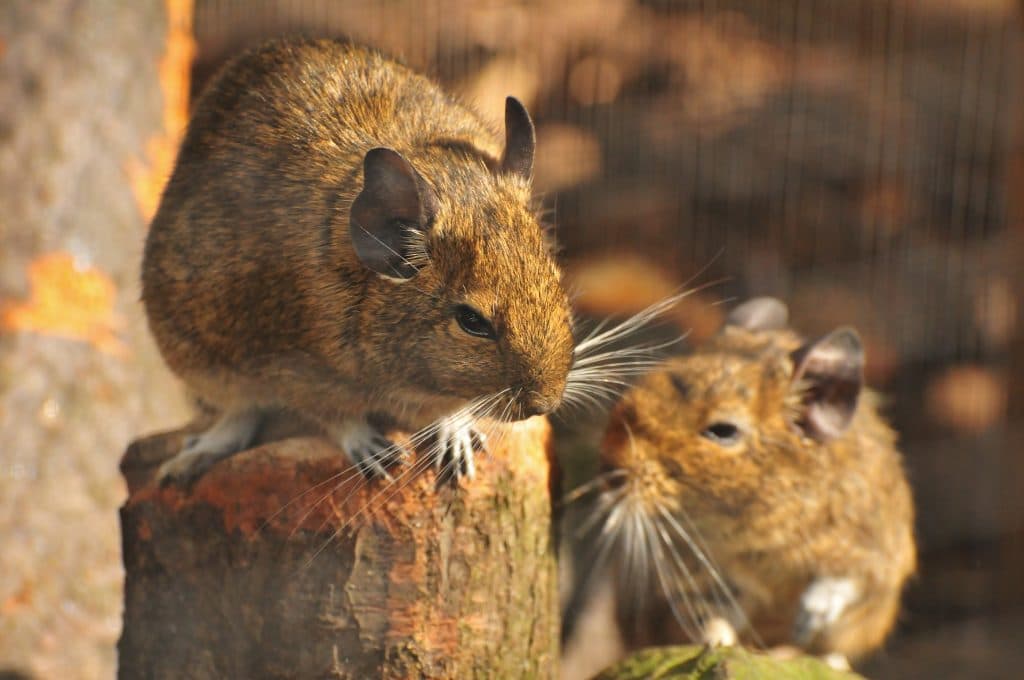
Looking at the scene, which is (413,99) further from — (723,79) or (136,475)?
(723,79)

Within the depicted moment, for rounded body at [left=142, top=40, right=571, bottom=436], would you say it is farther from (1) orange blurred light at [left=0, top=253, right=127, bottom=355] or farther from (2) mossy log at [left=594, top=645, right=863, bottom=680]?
(1) orange blurred light at [left=0, top=253, right=127, bottom=355]

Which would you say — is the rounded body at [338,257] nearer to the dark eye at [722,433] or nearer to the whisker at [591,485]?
the whisker at [591,485]

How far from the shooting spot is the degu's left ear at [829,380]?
249 cm

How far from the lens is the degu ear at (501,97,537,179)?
1786mm

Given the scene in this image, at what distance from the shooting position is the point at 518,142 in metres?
1.80

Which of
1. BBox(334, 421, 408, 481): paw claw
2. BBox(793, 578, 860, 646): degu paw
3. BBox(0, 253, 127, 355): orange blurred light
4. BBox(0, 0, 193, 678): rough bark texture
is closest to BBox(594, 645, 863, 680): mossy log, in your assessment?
BBox(793, 578, 860, 646): degu paw

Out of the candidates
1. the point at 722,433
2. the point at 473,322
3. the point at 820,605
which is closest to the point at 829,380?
the point at 722,433

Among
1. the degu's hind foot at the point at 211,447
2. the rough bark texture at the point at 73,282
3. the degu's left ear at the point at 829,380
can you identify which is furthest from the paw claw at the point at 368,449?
the rough bark texture at the point at 73,282

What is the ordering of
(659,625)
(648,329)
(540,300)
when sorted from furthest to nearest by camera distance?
1. (659,625)
2. (648,329)
3. (540,300)

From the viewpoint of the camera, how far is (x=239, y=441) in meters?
2.04

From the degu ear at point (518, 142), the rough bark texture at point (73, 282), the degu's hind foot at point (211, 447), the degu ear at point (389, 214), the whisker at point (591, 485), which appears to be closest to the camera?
the degu ear at point (389, 214)

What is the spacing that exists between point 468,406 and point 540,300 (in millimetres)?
208

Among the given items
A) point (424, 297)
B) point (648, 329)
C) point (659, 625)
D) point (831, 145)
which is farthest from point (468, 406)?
point (831, 145)

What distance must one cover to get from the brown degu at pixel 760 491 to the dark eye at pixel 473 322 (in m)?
0.79
